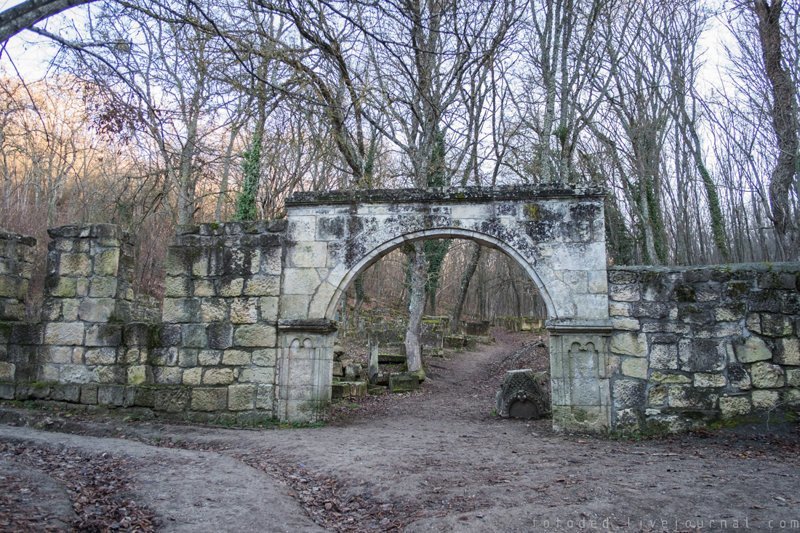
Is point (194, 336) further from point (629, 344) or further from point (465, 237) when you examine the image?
point (629, 344)

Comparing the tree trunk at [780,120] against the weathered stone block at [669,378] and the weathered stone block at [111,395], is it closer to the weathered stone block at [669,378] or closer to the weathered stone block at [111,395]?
the weathered stone block at [669,378]

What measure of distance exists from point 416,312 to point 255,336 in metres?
6.31

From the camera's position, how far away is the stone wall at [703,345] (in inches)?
239

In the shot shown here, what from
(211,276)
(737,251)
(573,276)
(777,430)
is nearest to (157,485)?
(211,276)

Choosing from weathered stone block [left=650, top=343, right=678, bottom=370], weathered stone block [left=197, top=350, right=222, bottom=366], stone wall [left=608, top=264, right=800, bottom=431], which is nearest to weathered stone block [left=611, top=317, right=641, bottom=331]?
stone wall [left=608, top=264, right=800, bottom=431]

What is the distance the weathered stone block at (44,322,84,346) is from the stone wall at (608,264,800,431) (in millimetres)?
6765

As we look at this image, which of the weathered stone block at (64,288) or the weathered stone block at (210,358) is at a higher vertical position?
the weathered stone block at (64,288)

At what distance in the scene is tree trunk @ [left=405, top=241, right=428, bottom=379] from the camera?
12.4 metres

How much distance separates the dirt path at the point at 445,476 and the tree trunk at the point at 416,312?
16.9 ft

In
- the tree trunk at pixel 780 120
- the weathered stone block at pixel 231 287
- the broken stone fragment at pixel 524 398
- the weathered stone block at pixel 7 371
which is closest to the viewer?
the weathered stone block at pixel 231 287

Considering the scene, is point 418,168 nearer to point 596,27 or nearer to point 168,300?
point 596,27

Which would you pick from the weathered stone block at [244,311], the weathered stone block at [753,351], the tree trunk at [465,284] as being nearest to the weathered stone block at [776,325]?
the weathered stone block at [753,351]

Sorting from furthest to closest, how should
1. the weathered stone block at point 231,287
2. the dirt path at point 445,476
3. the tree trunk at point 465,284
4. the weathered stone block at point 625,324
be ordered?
1. the tree trunk at point 465,284
2. the weathered stone block at point 231,287
3. the weathered stone block at point 625,324
4. the dirt path at point 445,476

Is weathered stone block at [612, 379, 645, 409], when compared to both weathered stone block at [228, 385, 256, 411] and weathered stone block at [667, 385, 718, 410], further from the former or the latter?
weathered stone block at [228, 385, 256, 411]
